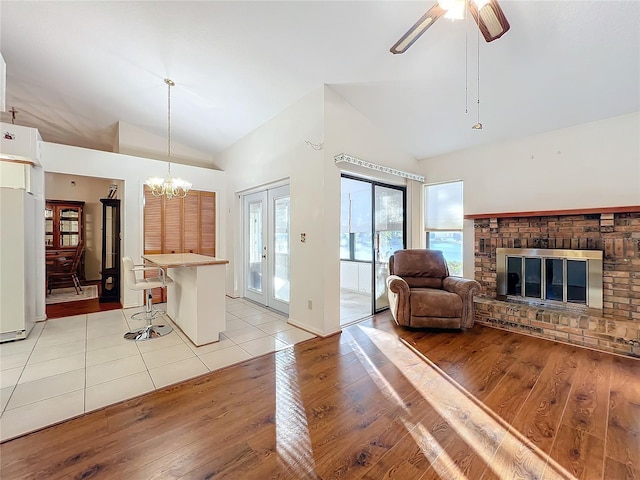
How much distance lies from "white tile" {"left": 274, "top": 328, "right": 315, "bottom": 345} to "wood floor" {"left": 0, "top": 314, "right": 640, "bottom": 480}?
A: 50 centimetres

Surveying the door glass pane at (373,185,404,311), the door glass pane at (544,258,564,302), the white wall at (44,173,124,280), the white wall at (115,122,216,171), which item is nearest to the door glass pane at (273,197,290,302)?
the door glass pane at (373,185,404,311)

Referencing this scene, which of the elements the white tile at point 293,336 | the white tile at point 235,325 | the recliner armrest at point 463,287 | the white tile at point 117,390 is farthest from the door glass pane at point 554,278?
the white tile at point 117,390

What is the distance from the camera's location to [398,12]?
229cm

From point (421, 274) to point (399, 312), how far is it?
2.62 feet

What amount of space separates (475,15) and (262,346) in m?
Result: 3.41

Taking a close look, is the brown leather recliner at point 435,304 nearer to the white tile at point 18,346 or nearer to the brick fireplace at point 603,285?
the brick fireplace at point 603,285

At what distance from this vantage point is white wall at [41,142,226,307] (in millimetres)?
4156

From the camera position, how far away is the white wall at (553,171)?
3.19m

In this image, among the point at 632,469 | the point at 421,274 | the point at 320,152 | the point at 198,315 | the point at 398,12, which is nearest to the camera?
the point at 632,469

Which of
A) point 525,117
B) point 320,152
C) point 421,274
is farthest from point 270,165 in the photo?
point 525,117

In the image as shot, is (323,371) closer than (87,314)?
Yes

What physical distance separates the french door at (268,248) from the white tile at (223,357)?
140 centimetres

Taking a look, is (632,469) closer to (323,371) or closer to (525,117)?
(323,371)

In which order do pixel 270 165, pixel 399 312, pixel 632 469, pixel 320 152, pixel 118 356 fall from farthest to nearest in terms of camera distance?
pixel 270 165
pixel 399 312
pixel 320 152
pixel 118 356
pixel 632 469
